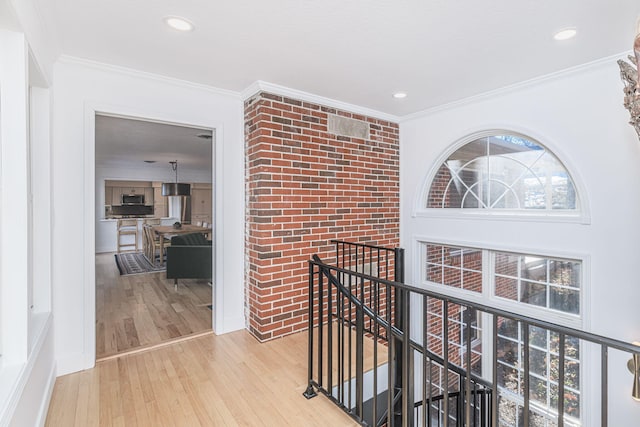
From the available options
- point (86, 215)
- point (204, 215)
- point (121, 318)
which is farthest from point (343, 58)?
point (204, 215)

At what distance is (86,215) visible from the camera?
7.97 feet

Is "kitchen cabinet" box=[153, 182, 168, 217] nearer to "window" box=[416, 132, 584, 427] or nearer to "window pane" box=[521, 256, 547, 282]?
"window" box=[416, 132, 584, 427]

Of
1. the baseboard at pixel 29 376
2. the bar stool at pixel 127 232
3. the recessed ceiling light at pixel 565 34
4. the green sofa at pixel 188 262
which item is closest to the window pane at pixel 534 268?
Answer: the recessed ceiling light at pixel 565 34

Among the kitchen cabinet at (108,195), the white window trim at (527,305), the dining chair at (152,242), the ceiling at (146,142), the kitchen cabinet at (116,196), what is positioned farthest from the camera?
the kitchen cabinet at (116,196)

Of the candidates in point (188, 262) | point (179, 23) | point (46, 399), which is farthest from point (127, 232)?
point (179, 23)

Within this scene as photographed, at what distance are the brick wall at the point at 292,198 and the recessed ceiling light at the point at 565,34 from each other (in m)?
1.94

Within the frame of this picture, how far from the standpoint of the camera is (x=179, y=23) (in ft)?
Answer: 6.26

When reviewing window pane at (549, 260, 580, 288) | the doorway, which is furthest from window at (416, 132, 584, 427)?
the doorway

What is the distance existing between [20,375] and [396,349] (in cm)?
233

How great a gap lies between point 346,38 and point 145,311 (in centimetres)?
366

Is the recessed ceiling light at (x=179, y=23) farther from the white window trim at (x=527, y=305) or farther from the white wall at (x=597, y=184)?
the white window trim at (x=527, y=305)

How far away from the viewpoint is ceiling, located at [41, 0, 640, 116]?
177cm

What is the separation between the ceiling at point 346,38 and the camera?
5.80ft

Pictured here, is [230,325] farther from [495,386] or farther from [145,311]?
[495,386]
